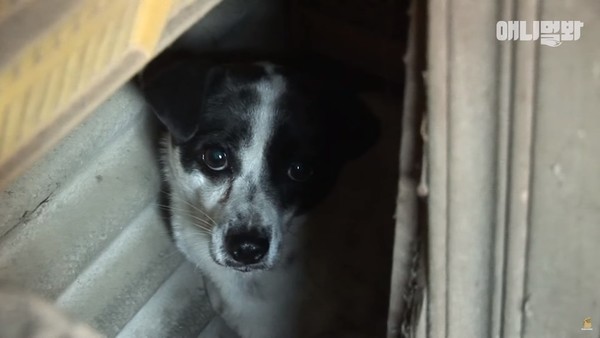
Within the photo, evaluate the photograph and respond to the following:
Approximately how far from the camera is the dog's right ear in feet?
4.06

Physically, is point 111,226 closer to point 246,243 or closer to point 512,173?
point 246,243

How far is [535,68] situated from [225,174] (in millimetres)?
834

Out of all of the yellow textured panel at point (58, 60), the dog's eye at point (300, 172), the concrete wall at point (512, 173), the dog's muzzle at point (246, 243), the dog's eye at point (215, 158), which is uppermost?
the yellow textured panel at point (58, 60)

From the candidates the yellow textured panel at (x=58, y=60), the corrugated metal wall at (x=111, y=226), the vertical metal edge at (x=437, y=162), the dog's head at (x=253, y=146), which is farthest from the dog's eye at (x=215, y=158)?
the yellow textured panel at (x=58, y=60)

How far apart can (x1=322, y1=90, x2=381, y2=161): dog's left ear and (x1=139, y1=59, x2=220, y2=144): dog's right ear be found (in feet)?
0.72

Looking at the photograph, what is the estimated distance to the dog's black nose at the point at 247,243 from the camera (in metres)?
1.31

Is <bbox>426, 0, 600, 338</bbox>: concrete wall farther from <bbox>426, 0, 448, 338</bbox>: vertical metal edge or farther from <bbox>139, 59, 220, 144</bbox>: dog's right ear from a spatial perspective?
<bbox>139, 59, 220, 144</bbox>: dog's right ear

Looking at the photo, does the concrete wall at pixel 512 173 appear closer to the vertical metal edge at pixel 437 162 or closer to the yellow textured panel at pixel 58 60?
the vertical metal edge at pixel 437 162

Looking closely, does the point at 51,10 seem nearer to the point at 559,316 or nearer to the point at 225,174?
the point at 559,316

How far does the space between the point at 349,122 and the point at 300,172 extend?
0.12 meters

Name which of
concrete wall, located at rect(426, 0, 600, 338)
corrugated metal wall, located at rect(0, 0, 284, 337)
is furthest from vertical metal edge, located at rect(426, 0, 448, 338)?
corrugated metal wall, located at rect(0, 0, 284, 337)

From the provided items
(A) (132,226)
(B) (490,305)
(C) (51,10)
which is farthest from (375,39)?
(C) (51,10)

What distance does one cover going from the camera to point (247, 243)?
1305mm

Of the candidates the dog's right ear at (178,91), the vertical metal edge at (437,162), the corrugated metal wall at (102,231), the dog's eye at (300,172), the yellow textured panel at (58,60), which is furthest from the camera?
the dog's eye at (300,172)
